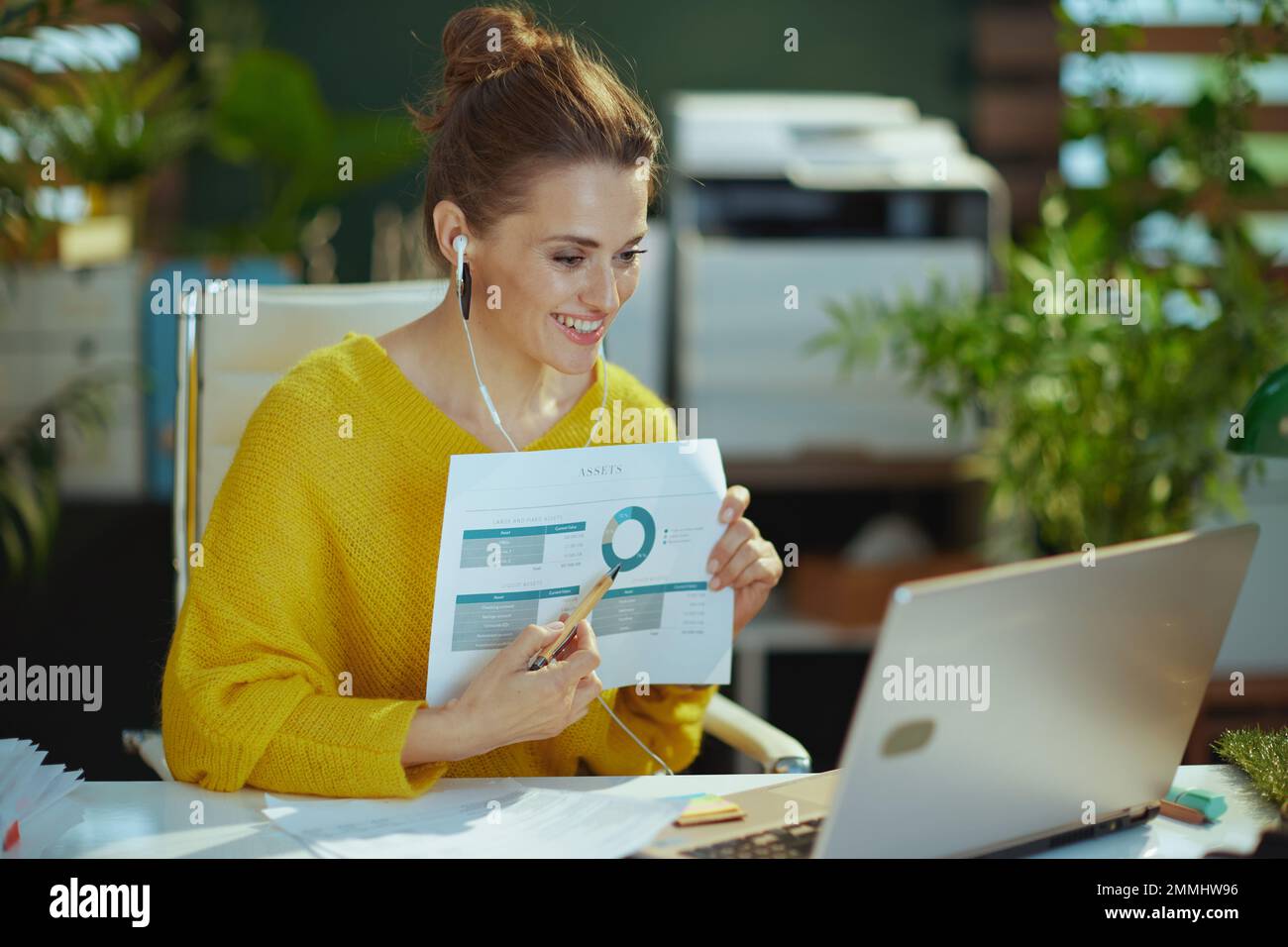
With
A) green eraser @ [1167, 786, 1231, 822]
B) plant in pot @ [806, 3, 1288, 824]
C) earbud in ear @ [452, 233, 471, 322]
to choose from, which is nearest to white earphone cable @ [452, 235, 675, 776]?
earbud in ear @ [452, 233, 471, 322]

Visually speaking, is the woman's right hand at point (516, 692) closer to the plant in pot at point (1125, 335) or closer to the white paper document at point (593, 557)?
the white paper document at point (593, 557)

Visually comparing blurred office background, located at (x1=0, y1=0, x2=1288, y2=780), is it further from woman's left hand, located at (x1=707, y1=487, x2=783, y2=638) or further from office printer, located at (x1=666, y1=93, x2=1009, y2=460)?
woman's left hand, located at (x1=707, y1=487, x2=783, y2=638)

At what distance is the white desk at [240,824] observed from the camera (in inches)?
39.7

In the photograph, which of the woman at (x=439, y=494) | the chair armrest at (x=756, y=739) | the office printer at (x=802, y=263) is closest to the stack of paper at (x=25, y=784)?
the woman at (x=439, y=494)

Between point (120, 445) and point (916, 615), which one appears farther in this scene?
point (120, 445)

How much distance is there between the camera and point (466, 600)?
1.16 meters

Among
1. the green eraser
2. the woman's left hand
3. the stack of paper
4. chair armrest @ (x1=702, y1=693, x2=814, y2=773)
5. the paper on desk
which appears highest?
the woman's left hand

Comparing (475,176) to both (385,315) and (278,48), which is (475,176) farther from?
(278,48)

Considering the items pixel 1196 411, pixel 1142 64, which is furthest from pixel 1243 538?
pixel 1142 64

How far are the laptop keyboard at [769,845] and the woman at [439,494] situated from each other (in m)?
0.23

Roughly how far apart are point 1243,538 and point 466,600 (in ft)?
2.08

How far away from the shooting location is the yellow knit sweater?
117 cm

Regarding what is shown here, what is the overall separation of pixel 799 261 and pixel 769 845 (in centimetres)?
225

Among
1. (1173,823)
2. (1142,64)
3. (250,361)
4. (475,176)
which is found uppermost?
(1142,64)
